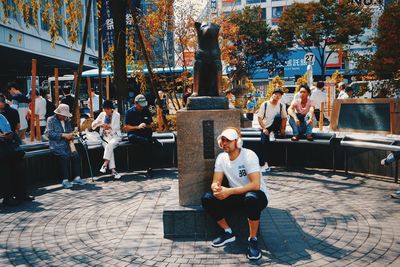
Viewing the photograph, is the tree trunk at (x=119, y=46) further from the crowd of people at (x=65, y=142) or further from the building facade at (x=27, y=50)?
the building facade at (x=27, y=50)

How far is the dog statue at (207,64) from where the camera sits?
→ 212 inches

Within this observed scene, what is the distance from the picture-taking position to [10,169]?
268 inches

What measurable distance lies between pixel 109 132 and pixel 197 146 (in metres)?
4.16

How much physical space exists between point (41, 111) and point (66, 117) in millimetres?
6308

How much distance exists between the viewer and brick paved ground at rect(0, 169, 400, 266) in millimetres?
4367

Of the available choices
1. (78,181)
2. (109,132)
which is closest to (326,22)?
(109,132)

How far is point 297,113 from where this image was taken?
29.1 ft

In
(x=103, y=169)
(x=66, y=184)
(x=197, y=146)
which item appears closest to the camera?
(x=197, y=146)

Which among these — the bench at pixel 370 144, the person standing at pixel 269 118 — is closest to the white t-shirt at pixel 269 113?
the person standing at pixel 269 118

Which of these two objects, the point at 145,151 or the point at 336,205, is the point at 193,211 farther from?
the point at 145,151

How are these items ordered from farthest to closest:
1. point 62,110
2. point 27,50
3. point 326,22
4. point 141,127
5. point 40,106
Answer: point 326,22 → point 27,50 → point 40,106 → point 141,127 → point 62,110

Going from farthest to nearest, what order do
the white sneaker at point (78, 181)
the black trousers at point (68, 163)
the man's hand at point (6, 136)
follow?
the white sneaker at point (78, 181)
the black trousers at point (68, 163)
the man's hand at point (6, 136)

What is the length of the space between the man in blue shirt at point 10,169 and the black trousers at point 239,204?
3814 millimetres

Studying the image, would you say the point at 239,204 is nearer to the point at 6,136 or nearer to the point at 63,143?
the point at 6,136
